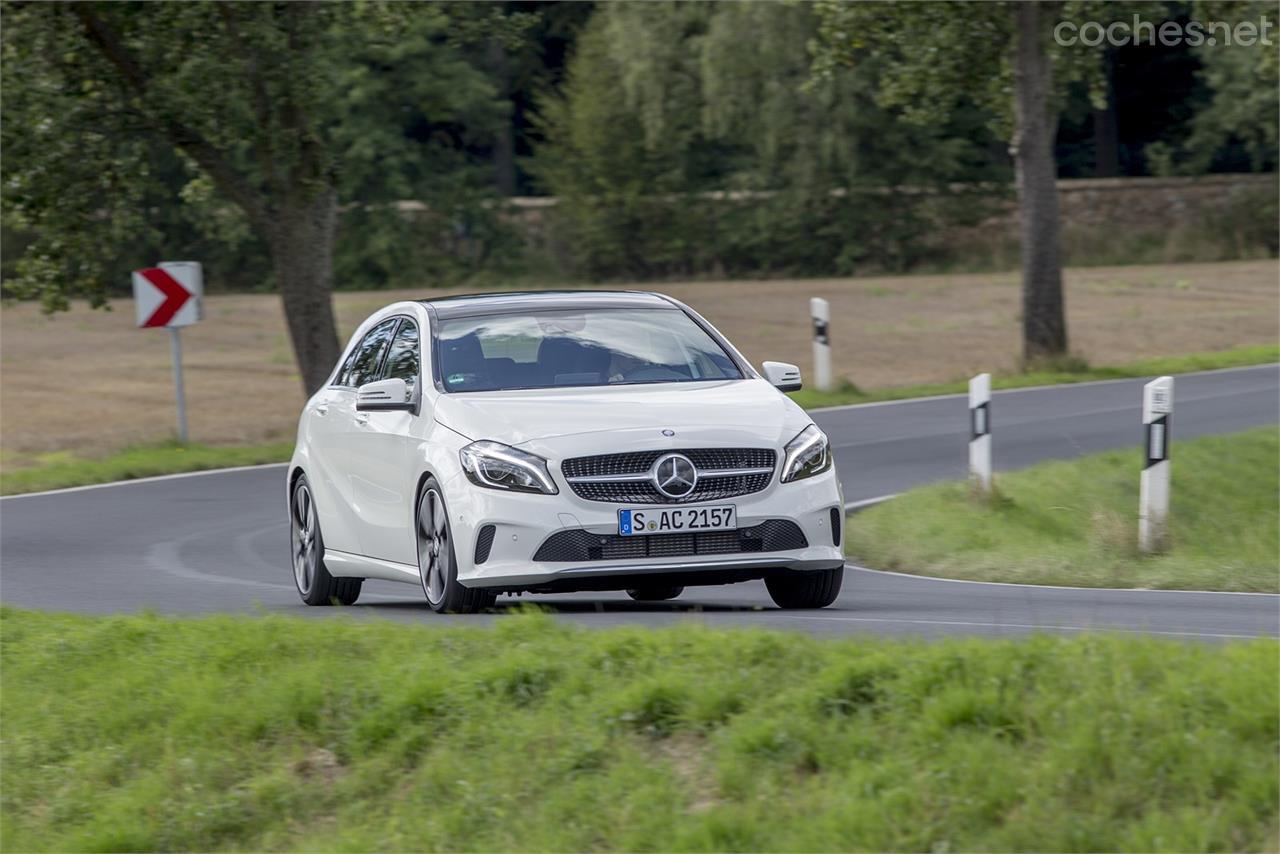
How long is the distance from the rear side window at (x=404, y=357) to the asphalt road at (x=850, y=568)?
3.95 ft

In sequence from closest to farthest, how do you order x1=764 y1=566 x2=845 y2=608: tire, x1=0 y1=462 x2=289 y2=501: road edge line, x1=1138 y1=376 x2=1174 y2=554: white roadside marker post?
x1=764 y1=566 x2=845 y2=608: tire, x1=1138 y1=376 x2=1174 y2=554: white roadside marker post, x1=0 y1=462 x2=289 y2=501: road edge line

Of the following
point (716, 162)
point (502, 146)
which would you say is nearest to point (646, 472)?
point (716, 162)

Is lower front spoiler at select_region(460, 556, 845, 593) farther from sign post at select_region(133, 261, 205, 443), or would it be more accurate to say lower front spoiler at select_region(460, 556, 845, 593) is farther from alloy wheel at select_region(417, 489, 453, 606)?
sign post at select_region(133, 261, 205, 443)

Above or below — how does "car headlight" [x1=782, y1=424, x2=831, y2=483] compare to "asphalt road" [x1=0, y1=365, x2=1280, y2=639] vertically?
above

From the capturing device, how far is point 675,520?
374 inches

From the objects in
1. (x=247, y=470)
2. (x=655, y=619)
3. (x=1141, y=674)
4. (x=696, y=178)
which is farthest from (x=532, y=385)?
(x=696, y=178)

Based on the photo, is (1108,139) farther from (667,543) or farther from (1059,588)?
(667,543)

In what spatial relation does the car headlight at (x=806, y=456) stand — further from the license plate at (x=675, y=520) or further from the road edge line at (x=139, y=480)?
the road edge line at (x=139, y=480)

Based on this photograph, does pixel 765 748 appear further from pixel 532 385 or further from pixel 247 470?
pixel 247 470

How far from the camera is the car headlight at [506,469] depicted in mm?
9461

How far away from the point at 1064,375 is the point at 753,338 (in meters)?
12.5

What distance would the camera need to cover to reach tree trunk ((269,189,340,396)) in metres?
24.6

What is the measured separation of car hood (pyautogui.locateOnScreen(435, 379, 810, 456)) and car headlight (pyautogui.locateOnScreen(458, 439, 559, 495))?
2.1 inches

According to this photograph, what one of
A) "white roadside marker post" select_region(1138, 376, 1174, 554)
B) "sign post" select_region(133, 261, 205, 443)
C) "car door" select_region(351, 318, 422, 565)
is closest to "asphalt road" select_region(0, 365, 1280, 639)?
"car door" select_region(351, 318, 422, 565)
